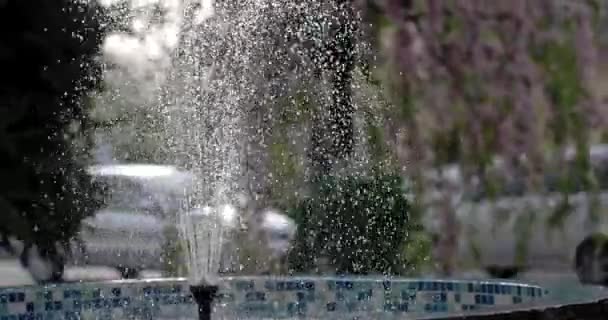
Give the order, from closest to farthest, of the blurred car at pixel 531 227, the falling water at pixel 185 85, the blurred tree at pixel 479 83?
the falling water at pixel 185 85
the blurred tree at pixel 479 83
the blurred car at pixel 531 227

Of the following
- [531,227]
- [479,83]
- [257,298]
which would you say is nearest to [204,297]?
[257,298]

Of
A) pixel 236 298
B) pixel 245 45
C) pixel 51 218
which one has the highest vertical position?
pixel 245 45

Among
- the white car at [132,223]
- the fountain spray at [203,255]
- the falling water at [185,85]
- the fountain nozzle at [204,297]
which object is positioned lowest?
the fountain nozzle at [204,297]

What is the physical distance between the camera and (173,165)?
4.23 metres

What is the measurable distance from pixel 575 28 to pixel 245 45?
1.20 meters

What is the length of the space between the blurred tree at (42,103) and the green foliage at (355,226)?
764mm

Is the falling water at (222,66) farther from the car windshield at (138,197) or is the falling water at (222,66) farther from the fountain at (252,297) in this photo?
the fountain at (252,297)

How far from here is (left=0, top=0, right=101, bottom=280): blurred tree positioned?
3.62 m

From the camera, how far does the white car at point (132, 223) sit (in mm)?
3865

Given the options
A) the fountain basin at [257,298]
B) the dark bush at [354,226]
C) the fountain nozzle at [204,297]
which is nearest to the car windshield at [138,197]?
the dark bush at [354,226]

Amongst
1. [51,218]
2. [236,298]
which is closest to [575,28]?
[51,218]

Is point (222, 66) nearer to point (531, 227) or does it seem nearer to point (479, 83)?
point (479, 83)

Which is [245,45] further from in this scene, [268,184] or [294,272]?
[294,272]

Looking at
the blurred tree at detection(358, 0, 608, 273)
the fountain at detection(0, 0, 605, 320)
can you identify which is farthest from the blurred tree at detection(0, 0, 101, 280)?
the blurred tree at detection(358, 0, 608, 273)
